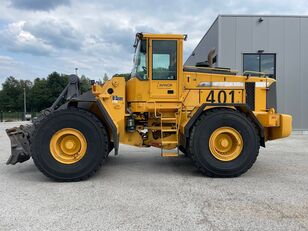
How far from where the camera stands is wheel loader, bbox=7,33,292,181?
7074 millimetres

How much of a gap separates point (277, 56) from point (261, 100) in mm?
11532

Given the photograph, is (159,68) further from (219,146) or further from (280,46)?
(280,46)

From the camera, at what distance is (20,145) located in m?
7.50

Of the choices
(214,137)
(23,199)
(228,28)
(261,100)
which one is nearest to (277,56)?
(228,28)

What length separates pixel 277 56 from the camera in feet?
61.0

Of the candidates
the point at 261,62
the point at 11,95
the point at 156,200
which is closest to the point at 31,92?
the point at 11,95

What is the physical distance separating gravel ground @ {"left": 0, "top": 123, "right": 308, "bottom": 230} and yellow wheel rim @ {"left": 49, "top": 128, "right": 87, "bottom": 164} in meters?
0.53

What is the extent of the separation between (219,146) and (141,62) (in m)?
2.42

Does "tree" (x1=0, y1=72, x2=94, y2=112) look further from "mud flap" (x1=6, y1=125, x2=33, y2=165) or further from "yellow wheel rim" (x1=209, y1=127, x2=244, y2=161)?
"yellow wheel rim" (x1=209, y1=127, x2=244, y2=161)

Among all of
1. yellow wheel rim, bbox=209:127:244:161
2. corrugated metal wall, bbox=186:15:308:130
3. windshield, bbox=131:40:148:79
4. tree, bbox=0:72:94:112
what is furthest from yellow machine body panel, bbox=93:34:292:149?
tree, bbox=0:72:94:112

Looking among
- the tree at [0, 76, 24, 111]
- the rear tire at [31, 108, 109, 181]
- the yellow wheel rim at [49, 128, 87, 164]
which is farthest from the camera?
the tree at [0, 76, 24, 111]

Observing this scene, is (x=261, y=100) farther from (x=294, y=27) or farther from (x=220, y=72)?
(x=294, y=27)

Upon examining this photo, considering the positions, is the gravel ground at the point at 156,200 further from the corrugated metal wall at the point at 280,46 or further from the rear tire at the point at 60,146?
the corrugated metal wall at the point at 280,46

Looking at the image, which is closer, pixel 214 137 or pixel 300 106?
pixel 214 137
